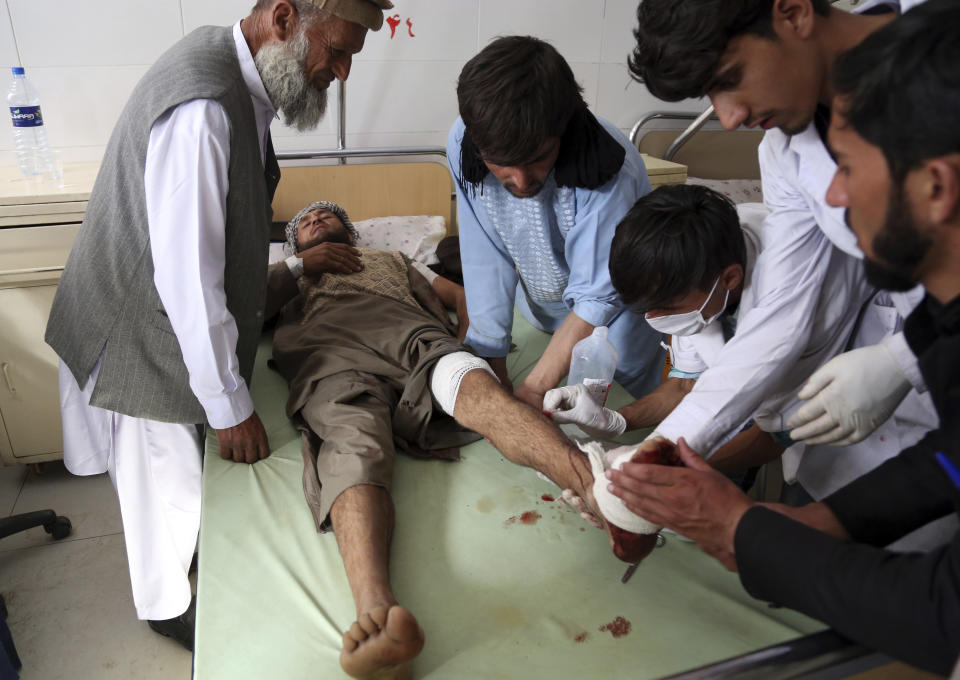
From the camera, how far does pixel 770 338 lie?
127 centimetres

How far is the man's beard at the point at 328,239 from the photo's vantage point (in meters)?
2.48

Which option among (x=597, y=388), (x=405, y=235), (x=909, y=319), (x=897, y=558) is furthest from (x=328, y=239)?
(x=897, y=558)

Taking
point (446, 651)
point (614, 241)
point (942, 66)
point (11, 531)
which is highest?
point (942, 66)

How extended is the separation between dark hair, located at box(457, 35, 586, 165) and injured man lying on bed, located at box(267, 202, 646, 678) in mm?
601

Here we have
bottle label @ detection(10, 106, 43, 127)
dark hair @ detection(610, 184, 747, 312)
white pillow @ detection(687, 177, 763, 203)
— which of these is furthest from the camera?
white pillow @ detection(687, 177, 763, 203)

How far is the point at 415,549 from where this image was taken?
4.74 feet

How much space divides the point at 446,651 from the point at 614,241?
90 centimetres

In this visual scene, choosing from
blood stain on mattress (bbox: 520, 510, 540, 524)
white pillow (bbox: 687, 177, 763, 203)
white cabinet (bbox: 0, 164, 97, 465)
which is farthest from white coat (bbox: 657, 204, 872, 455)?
white pillow (bbox: 687, 177, 763, 203)

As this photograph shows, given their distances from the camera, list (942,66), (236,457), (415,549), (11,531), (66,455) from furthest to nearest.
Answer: (11,531)
(66,455)
(236,457)
(415,549)
(942,66)

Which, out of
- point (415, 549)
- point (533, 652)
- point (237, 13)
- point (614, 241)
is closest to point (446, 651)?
point (533, 652)

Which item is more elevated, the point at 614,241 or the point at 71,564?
the point at 614,241

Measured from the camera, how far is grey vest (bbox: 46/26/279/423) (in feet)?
4.98

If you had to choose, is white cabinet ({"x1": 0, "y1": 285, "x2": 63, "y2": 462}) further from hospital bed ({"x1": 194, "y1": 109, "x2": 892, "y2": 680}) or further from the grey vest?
hospital bed ({"x1": 194, "y1": 109, "x2": 892, "y2": 680})

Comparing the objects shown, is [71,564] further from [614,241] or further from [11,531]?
[614,241]
